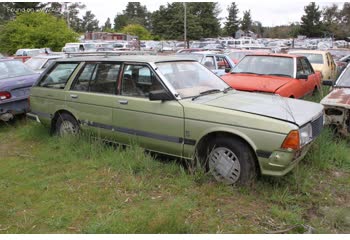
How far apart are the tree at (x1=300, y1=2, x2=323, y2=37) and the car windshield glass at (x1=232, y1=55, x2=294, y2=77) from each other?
64453 millimetres

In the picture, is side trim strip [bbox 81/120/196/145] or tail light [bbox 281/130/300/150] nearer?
tail light [bbox 281/130/300/150]

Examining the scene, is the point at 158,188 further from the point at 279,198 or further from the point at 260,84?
the point at 260,84

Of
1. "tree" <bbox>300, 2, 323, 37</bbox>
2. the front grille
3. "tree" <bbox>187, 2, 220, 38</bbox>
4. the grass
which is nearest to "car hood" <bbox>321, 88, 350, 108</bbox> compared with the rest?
the grass

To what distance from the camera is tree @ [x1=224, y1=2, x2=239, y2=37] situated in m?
71.1

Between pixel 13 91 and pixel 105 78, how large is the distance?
10.1 feet

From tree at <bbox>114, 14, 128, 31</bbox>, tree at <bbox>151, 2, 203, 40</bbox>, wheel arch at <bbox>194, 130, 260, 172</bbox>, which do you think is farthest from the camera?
tree at <bbox>114, 14, 128, 31</bbox>

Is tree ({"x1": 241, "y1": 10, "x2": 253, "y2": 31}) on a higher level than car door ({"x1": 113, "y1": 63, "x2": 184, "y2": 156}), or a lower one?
higher

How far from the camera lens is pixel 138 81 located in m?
5.21

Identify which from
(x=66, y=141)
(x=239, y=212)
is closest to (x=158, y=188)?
(x=239, y=212)

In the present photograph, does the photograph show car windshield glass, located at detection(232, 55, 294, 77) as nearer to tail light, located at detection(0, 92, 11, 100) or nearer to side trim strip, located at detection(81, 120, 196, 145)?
side trim strip, located at detection(81, 120, 196, 145)

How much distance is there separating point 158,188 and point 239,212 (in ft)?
3.49

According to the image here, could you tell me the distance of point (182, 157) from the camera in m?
4.79

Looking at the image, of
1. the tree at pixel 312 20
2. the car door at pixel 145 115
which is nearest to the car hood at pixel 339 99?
the car door at pixel 145 115

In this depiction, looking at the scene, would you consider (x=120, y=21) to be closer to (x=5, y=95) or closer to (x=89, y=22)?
(x=89, y=22)
